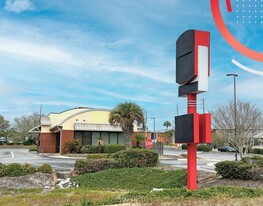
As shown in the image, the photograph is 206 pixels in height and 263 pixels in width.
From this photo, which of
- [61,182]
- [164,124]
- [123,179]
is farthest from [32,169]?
[164,124]

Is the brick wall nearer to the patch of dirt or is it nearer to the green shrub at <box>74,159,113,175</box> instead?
the green shrub at <box>74,159,113,175</box>

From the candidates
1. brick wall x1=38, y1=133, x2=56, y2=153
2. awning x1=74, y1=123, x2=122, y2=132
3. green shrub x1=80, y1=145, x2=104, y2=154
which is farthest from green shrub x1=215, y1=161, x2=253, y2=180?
brick wall x1=38, y1=133, x2=56, y2=153

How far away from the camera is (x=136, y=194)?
7.18m

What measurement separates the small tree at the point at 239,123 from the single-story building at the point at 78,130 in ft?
43.1

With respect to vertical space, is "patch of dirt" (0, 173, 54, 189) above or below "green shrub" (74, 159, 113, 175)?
below

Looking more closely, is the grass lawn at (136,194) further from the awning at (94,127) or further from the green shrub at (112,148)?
the awning at (94,127)

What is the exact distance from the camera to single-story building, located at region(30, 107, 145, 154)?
40.8m

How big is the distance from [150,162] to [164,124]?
334ft

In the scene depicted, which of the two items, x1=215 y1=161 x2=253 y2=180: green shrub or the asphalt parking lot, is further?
the asphalt parking lot

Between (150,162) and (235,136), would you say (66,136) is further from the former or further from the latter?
A: (150,162)

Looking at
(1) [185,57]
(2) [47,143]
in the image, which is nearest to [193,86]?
(1) [185,57]

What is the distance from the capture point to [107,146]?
3853cm

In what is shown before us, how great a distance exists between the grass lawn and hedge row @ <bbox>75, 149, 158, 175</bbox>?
1506mm

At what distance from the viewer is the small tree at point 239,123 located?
27.5 meters
